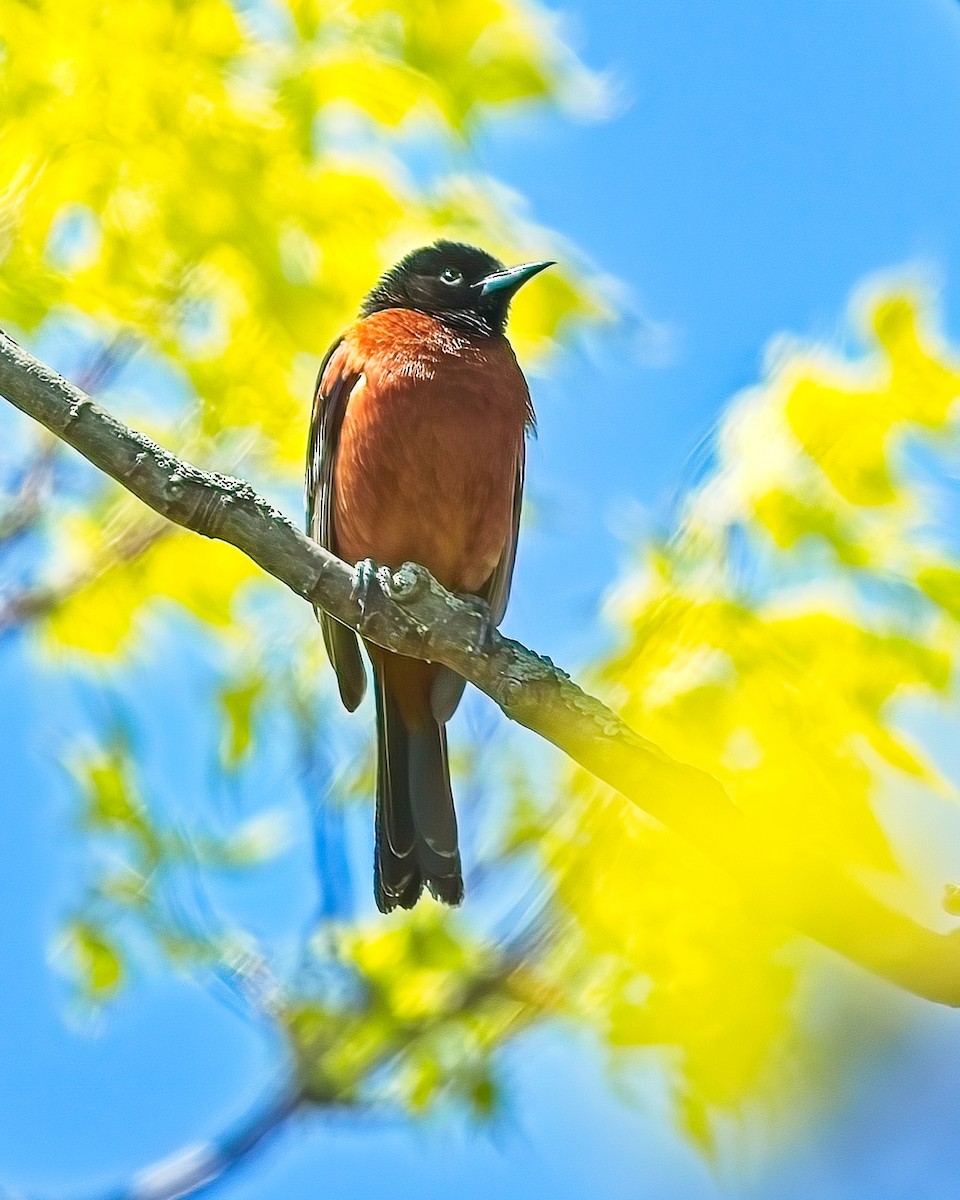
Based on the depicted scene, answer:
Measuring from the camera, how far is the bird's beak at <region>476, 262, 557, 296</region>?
3.79 metres

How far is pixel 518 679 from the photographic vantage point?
2797 mm

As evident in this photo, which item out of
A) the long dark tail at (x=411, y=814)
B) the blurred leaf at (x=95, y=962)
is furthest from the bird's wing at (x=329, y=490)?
the blurred leaf at (x=95, y=962)

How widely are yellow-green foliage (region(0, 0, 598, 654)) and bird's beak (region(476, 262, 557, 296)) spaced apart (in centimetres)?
14

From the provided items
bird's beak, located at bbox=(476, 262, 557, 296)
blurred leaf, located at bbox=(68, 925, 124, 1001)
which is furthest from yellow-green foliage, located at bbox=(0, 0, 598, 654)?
blurred leaf, located at bbox=(68, 925, 124, 1001)

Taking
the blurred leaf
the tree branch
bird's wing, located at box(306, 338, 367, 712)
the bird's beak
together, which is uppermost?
the bird's beak

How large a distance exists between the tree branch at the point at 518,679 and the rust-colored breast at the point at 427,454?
2.28 ft

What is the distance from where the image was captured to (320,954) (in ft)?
12.8

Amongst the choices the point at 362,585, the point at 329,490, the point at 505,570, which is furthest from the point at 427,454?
the point at 362,585

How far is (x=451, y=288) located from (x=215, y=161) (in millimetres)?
914

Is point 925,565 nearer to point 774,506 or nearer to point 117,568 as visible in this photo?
point 774,506

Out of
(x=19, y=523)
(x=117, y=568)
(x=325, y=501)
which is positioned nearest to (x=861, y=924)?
(x=325, y=501)

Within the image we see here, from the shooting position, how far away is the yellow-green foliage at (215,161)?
345 centimetres

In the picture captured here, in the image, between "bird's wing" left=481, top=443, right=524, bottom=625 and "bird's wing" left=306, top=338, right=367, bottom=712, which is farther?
"bird's wing" left=481, top=443, right=524, bottom=625

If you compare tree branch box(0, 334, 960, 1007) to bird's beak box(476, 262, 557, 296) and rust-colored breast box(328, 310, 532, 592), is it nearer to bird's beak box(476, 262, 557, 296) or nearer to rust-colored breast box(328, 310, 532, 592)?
rust-colored breast box(328, 310, 532, 592)
